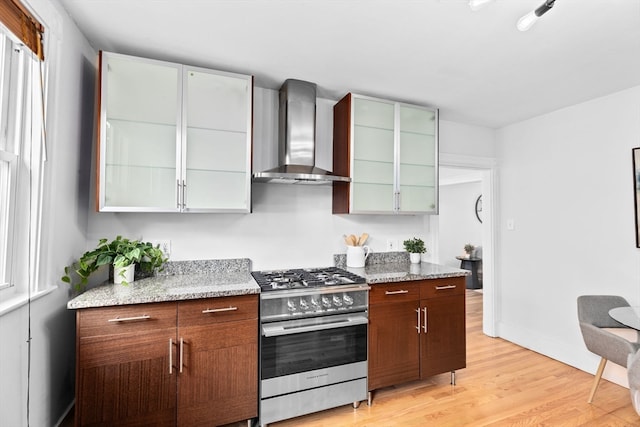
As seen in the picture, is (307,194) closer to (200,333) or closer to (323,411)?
(200,333)

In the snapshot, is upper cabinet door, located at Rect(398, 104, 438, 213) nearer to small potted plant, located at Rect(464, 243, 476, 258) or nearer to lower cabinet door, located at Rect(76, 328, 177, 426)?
lower cabinet door, located at Rect(76, 328, 177, 426)

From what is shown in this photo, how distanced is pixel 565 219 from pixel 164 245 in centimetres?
355

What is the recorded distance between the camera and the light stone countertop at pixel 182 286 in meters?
1.68

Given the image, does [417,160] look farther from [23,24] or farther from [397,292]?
[23,24]

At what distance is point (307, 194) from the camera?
9.14 feet

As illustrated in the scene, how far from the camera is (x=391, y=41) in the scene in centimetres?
196

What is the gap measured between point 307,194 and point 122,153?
1400 mm

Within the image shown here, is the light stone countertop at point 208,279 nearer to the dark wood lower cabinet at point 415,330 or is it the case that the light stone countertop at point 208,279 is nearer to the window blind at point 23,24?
the dark wood lower cabinet at point 415,330

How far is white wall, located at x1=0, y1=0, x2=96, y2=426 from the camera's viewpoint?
142 centimetres

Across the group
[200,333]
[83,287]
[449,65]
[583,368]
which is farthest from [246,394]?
[583,368]

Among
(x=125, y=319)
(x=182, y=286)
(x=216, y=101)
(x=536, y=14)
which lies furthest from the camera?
(x=216, y=101)

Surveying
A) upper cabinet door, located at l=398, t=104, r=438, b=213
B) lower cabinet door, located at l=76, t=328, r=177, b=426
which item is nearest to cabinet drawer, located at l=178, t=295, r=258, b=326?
lower cabinet door, located at l=76, t=328, r=177, b=426

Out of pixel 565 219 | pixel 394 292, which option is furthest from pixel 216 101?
pixel 565 219

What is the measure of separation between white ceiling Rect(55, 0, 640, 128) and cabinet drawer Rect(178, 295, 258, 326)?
1595mm
